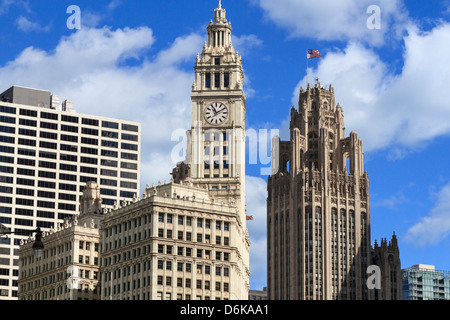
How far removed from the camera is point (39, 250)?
67500 millimetres
